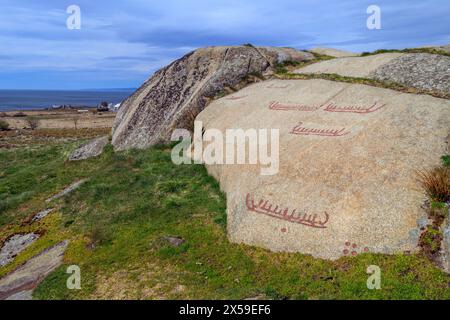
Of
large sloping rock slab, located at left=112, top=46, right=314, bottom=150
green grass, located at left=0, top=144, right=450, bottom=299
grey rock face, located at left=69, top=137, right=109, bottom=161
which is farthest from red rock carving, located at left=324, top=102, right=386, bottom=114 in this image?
grey rock face, located at left=69, top=137, right=109, bottom=161

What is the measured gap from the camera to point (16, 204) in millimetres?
24250

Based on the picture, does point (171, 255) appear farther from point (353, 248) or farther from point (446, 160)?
point (446, 160)

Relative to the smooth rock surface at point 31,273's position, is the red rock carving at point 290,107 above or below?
above

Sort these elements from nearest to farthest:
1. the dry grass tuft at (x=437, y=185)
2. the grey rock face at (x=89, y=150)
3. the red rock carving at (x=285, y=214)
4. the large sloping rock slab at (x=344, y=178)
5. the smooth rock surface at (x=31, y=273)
Result: the dry grass tuft at (x=437, y=185)
the large sloping rock slab at (x=344, y=178)
the red rock carving at (x=285, y=214)
the smooth rock surface at (x=31, y=273)
the grey rock face at (x=89, y=150)

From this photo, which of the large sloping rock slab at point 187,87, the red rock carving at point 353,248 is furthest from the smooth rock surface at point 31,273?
the large sloping rock slab at point 187,87

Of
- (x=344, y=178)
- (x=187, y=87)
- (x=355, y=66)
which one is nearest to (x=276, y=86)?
(x=355, y=66)

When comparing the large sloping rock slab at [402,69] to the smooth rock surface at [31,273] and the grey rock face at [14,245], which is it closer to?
the smooth rock surface at [31,273]

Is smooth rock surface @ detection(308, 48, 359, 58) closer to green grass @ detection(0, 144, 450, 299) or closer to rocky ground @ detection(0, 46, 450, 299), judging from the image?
rocky ground @ detection(0, 46, 450, 299)

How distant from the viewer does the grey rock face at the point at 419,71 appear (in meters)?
20.2

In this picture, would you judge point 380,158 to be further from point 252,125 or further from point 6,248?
point 6,248

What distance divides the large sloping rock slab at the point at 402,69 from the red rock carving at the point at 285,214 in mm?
10328

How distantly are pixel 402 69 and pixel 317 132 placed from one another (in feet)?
26.7

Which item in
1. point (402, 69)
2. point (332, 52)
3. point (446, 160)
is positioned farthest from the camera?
point (332, 52)

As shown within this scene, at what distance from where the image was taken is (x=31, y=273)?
51.1 feet
